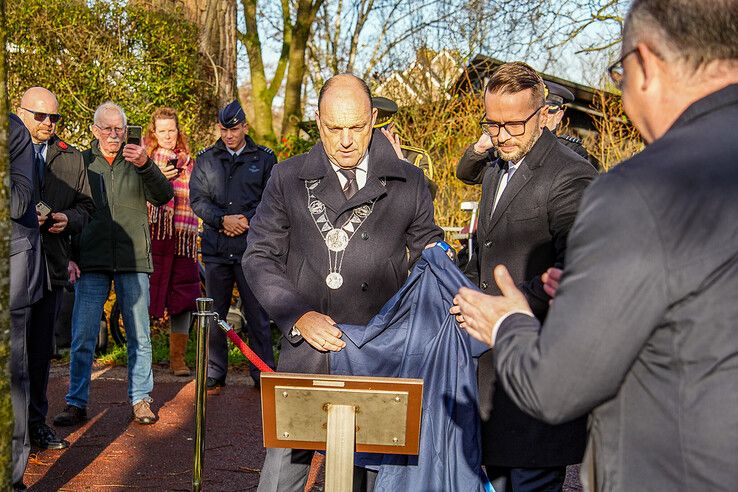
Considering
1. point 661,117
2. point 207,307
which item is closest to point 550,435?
point 207,307

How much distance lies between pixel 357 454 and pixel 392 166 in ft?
4.22

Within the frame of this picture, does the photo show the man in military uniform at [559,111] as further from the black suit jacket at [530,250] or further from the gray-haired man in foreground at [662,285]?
the gray-haired man in foreground at [662,285]

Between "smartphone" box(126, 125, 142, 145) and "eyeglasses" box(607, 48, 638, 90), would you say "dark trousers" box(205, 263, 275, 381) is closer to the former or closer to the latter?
"smartphone" box(126, 125, 142, 145)

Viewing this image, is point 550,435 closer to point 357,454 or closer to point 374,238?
point 357,454

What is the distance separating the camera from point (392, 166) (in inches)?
158

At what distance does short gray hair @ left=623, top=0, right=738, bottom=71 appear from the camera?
194 cm

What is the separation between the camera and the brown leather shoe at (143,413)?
22.3 feet

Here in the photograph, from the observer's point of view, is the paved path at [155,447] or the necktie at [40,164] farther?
the necktie at [40,164]

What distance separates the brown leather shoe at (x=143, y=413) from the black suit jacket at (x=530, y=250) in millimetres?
3699

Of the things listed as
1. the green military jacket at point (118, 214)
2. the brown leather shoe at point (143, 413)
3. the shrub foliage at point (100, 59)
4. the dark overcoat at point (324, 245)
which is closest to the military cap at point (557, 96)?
the dark overcoat at point (324, 245)

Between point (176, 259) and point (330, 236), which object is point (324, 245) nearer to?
point (330, 236)

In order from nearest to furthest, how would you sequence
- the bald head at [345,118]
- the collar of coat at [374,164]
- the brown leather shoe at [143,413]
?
1. the bald head at [345,118]
2. the collar of coat at [374,164]
3. the brown leather shoe at [143,413]

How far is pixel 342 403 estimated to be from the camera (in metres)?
3.19

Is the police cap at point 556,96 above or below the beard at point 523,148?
above
